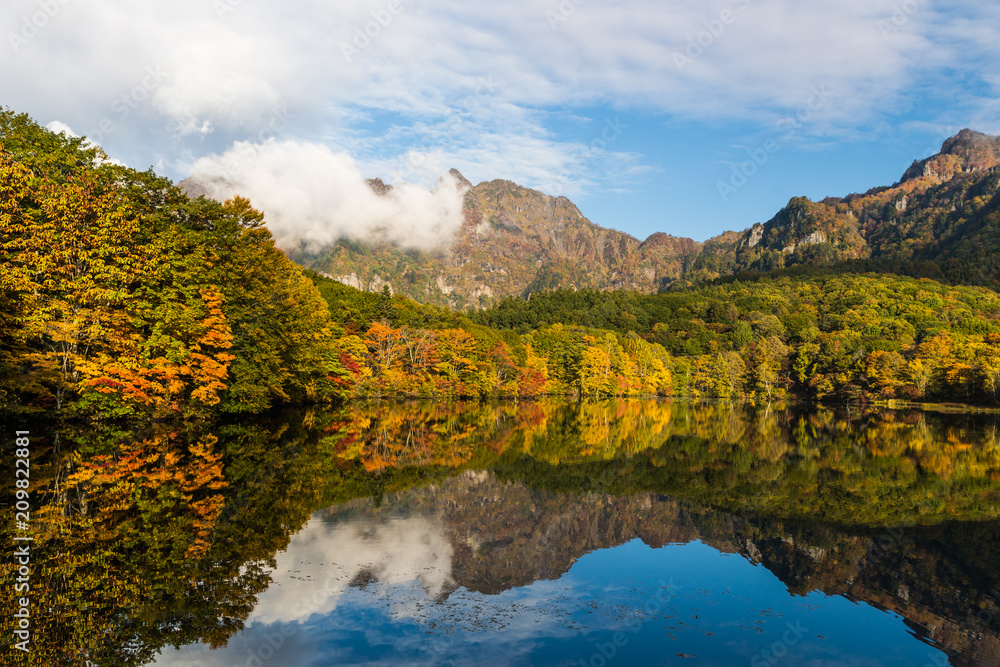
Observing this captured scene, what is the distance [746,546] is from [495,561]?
6.08 m

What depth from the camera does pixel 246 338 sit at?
35.9 m

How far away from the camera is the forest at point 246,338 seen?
25188 mm

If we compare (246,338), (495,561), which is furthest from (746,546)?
(246,338)

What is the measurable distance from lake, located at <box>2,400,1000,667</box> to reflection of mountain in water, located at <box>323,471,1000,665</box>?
0.22 ft

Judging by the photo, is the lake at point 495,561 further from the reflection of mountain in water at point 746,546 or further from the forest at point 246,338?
the forest at point 246,338

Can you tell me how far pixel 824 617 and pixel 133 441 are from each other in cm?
2669

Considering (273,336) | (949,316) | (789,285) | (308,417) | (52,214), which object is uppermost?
(789,285)

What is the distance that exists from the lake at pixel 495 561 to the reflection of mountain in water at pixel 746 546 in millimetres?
67

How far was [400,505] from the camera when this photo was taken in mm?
15641

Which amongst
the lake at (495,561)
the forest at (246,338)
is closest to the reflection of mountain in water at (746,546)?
the lake at (495,561)

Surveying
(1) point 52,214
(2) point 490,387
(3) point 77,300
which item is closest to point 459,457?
(3) point 77,300

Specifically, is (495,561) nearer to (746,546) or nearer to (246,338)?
(746,546)

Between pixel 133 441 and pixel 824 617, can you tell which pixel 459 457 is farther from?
pixel 824 617

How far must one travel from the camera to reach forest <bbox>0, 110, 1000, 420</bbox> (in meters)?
25.2
